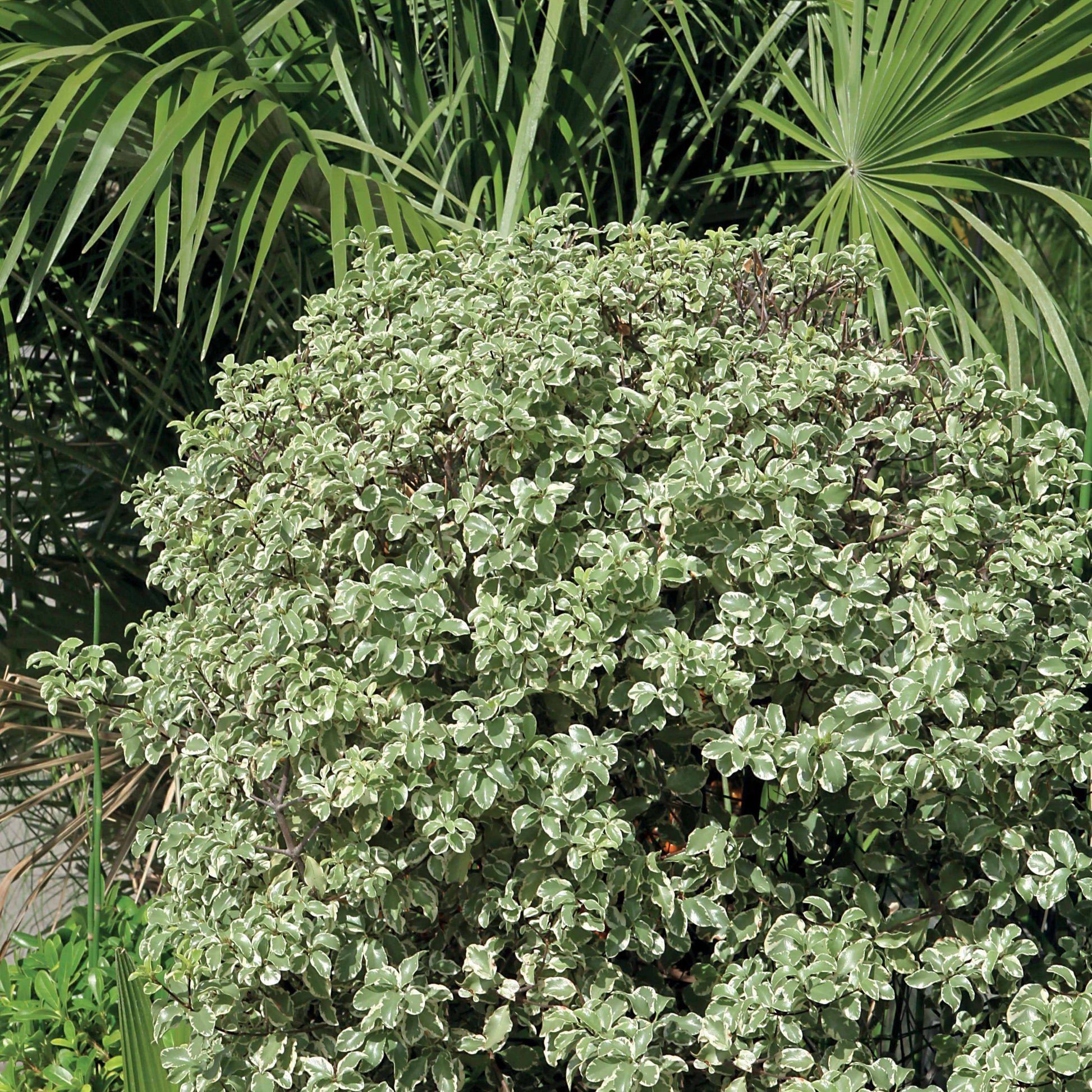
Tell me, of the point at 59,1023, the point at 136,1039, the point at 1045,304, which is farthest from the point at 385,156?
the point at 59,1023

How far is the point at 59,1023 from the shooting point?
212 cm

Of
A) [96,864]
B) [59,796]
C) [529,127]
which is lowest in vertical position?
[59,796]

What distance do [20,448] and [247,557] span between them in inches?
81.9

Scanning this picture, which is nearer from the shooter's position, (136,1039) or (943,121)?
(136,1039)

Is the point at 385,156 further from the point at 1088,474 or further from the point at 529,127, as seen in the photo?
the point at 1088,474

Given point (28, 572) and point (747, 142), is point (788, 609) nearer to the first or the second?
point (747, 142)

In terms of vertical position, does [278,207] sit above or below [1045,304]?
above

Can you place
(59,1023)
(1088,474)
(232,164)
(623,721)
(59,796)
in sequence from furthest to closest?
(59,796)
(232,164)
(59,1023)
(1088,474)
(623,721)

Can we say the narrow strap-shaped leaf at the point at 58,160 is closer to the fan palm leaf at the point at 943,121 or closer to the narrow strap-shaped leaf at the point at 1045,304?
the fan palm leaf at the point at 943,121

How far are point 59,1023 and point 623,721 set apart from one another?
3.99ft

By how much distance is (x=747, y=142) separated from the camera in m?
3.48

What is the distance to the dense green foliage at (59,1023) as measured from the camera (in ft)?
6.67

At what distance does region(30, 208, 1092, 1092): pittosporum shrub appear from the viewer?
1510 millimetres

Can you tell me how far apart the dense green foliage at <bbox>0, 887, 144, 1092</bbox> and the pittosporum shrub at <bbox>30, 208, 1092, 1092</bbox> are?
0.47 meters
